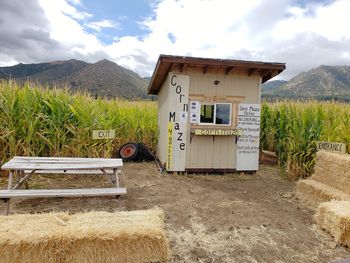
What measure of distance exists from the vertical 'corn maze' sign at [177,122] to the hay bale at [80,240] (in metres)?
4.39

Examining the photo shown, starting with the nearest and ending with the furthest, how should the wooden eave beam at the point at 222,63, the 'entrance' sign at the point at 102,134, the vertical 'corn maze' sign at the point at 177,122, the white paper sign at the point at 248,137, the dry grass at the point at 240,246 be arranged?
1. the dry grass at the point at 240,246
2. the 'entrance' sign at the point at 102,134
3. the wooden eave beam at the point at 222,63
4. the vertical 'corn maze' sign at the point at 177,122
5. the white paper sign at the point at 248,137

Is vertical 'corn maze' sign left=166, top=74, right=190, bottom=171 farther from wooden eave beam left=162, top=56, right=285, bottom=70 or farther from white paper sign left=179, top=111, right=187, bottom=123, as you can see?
wooden eave beam left=162, top=56, right=285, bottom=70

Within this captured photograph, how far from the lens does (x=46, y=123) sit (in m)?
6.55

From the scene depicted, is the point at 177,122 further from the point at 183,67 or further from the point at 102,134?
the point at 102,134

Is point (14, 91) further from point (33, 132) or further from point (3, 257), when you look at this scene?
point (3, 257)

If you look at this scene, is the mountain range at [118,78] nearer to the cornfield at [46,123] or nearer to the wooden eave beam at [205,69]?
the wooden eave beam at [205,69]

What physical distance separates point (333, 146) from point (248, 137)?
254 centimetres

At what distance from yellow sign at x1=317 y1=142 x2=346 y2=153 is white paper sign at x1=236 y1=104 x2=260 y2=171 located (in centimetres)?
215

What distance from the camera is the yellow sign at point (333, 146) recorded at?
5207 millimetres

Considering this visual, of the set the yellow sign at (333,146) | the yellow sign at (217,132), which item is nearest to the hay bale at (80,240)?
the yellow sign at (333,146)

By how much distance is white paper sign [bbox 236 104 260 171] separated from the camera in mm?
7621

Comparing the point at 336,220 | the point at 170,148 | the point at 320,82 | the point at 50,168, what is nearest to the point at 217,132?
the point at 170,148

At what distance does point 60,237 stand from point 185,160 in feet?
16.6

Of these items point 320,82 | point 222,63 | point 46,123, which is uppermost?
point 320,82
